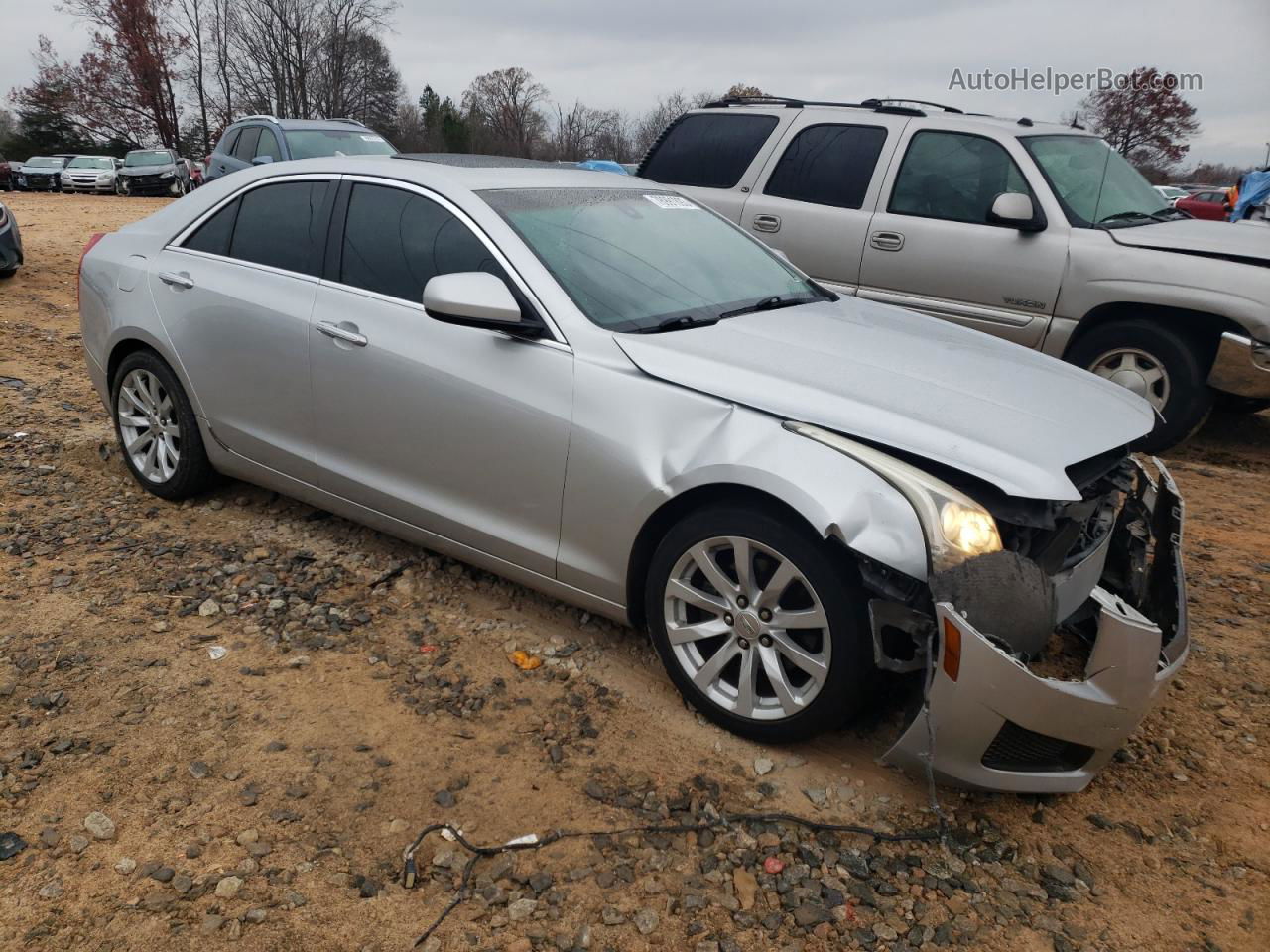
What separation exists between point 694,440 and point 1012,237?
3.94 metres

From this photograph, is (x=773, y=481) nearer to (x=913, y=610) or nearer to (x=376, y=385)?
(x=913, y=610)

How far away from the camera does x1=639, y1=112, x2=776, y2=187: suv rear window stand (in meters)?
6.83

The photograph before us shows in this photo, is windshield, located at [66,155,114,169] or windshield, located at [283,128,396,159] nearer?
windshield, located at [283,128,396,159]

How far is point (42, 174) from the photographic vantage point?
103 ft

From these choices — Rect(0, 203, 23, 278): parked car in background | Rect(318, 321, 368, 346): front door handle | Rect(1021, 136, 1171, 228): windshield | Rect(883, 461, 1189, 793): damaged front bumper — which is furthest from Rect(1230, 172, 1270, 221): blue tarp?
Rect(0, 203, 23, 278): parked car in background

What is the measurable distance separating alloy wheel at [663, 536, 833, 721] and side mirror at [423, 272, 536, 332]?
97cm

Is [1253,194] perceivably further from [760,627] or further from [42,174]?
[42,174]

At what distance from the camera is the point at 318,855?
248 centimetres

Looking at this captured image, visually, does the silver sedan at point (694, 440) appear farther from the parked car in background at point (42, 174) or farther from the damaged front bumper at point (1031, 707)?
the parked car in background at point (42, 174)

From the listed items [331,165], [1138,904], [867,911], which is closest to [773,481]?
[867,911]

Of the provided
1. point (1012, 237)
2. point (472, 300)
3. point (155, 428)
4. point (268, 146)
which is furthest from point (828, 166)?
Result: point (268, 146)

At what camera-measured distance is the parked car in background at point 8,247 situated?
998 centimetres

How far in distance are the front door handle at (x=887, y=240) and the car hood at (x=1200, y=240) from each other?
48.0 inches

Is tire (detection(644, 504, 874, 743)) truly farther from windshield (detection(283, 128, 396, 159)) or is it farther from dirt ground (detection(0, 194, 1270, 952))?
windshield (detection(283, 128, 396, 159))
